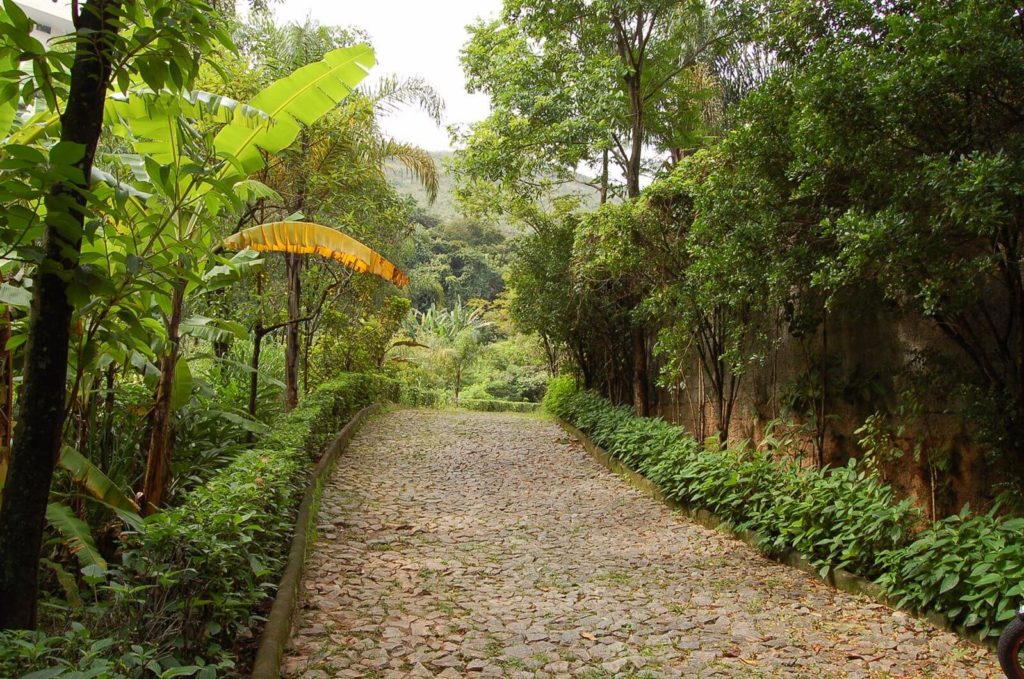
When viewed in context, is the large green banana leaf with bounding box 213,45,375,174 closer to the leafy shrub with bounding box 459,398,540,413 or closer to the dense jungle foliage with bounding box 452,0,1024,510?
the dense jungle foliage with bounding box 452,0,1024,510

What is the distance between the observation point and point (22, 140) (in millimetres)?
3898

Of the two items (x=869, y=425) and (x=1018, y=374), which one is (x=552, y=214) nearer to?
(x=869, y=425)

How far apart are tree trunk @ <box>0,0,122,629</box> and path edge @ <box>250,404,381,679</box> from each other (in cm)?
129

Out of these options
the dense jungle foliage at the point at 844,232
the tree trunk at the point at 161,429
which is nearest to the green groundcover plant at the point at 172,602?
the tree trunk at the point at 161,429

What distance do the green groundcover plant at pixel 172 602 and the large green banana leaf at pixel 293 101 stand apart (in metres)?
2.42

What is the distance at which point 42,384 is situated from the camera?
2.54 m

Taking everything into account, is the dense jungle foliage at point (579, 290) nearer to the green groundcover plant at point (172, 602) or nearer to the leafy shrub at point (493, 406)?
the green groundcover plant at point (172, 602)

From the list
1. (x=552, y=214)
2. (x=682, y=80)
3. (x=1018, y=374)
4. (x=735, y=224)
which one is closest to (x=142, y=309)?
(x=735, y=224)

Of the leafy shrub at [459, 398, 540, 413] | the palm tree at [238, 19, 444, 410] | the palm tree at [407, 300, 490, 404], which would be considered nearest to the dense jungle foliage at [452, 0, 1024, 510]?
the palm tree at [238, 19, 444, 410]

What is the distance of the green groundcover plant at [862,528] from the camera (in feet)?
13.7

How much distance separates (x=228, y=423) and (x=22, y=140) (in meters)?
3.85

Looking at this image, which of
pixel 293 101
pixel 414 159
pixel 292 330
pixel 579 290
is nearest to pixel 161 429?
pixel 293 101

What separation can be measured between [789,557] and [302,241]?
4976 mm

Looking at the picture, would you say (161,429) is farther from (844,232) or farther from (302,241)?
(844,232)
